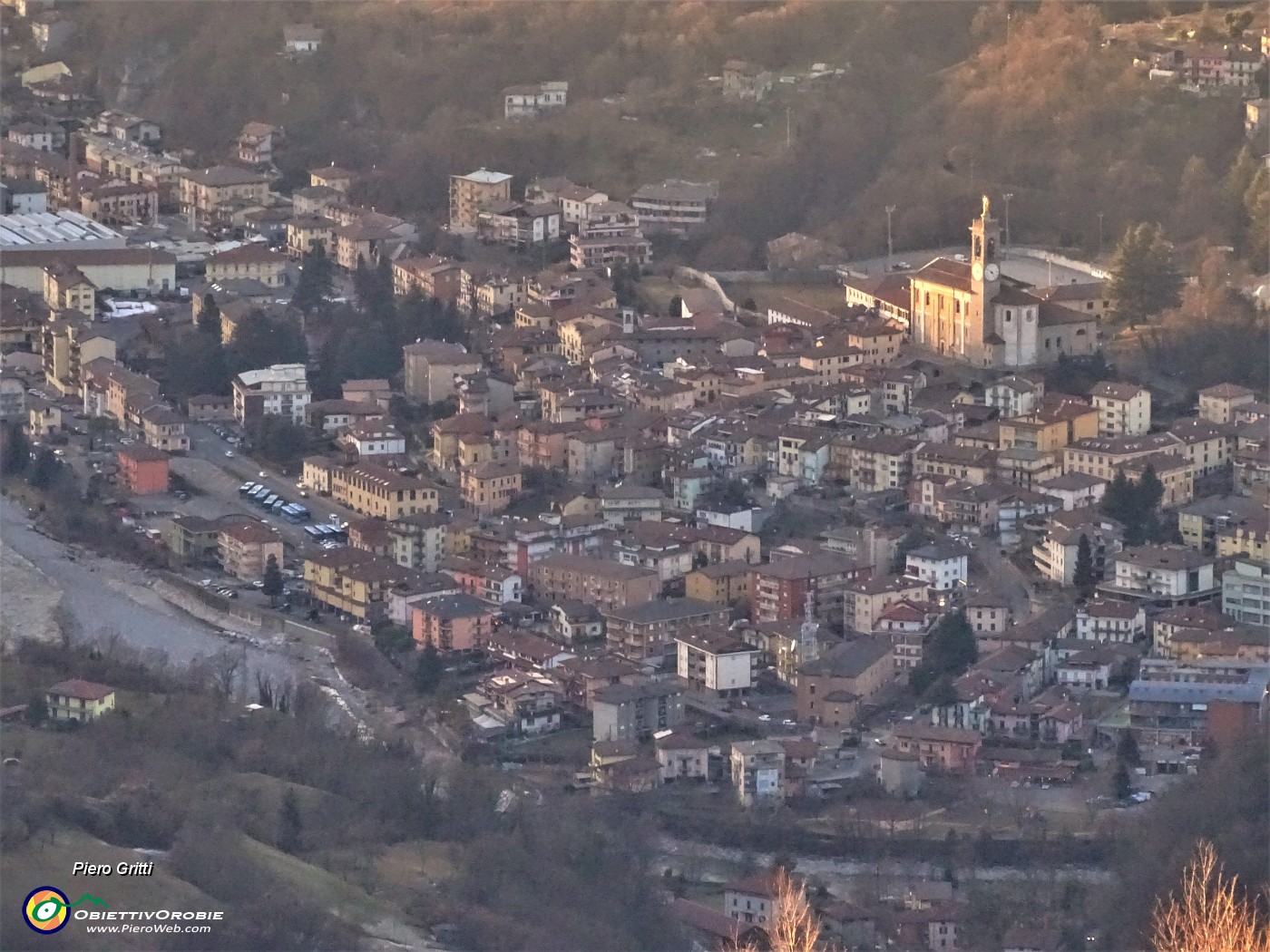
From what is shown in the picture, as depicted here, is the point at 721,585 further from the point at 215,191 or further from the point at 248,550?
the point at 215,191

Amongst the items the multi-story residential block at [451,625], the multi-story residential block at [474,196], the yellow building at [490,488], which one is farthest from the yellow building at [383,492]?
the multi-story residential block at [474,196]

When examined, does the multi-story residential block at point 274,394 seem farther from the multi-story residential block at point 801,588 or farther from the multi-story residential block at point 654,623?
the multi-story residential block at point 801,588

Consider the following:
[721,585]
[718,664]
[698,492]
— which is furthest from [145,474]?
[718,664]

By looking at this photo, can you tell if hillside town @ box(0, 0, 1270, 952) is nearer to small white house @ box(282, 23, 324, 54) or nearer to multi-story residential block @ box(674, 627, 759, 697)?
multi-story residential block @ box(674, 627, 759, 697)

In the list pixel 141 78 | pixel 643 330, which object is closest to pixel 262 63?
pixel 141 78

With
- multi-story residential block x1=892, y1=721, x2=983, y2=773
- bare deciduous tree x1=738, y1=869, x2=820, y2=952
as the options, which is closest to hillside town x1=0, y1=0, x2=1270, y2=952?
multi-story residential block x1=892, y1=721, x2=983, y2=773

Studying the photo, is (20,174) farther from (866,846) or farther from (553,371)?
(866,846)
